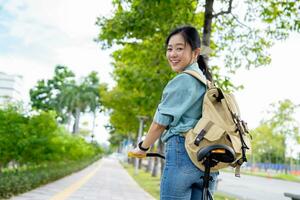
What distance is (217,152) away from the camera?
7.22 ft

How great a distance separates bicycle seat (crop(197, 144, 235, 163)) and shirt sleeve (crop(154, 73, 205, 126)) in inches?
9.1

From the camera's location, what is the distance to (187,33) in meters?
2.55

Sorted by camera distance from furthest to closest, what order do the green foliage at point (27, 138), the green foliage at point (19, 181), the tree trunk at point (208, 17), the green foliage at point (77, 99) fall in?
1. the green foliage at point (77, 99)
2. the green foliage at point (27, 138)
3. the tree trunk at point (208, 17)
4. the green foliage at point (19, 181)

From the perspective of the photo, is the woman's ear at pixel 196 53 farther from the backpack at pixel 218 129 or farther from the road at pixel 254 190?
the road at pixel 254 190

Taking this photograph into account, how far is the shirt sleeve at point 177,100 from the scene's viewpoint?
2326 mm

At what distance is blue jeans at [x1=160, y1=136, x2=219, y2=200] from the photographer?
2301mm

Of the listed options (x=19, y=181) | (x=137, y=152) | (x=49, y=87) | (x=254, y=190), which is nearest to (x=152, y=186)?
(x=254, y=190)

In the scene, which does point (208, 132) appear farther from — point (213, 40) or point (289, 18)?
point (213, 40)

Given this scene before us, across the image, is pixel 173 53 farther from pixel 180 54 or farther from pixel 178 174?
pixel 178 174

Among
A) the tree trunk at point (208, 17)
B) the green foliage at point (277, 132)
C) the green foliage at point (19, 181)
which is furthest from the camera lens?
the green foliage at point (277, 132)

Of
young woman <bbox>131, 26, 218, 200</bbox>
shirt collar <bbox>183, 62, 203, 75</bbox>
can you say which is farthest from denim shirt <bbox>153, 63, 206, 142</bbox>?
shirt collar <bbox>183, 62, 203, 75</bbox>

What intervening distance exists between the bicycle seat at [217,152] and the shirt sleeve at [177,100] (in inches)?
9.1

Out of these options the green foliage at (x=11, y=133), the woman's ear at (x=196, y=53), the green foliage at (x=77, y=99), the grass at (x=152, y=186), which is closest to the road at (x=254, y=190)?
the grass at (x=152, y=186)

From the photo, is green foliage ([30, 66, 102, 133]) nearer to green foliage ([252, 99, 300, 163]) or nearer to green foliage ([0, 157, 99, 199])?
green foliage ([252, 99, 300, 163])
